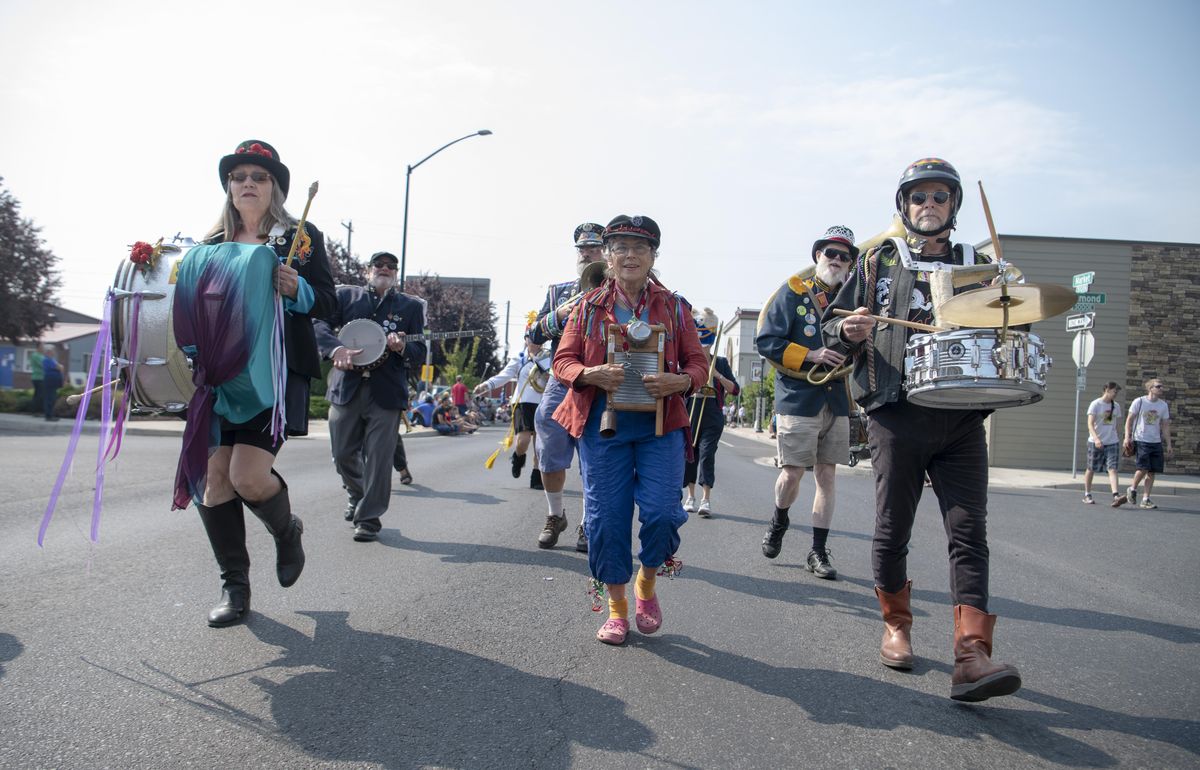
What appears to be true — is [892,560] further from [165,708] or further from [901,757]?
[165,708]

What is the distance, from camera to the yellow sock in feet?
13.1

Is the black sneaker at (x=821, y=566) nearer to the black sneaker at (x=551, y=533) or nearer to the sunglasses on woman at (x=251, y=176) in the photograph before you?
the black sneaker at (x=551, y=533)

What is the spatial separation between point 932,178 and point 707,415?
15.7ft

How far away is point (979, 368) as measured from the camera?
311 cm

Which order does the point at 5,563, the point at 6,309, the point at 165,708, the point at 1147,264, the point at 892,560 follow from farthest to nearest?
1. the point at 6,309
2. the point at 1147,264
3. the point at 5,563
4. the point at 892,560
5. the point at 165,708

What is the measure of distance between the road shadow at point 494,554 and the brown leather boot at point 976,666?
247cm

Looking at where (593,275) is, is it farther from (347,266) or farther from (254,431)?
(347,266)

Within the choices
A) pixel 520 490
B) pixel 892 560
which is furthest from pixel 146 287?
pixel 520 490

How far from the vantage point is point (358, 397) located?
6.33m

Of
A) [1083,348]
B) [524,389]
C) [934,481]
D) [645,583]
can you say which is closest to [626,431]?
[645,583]

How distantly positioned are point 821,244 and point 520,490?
17.9ft

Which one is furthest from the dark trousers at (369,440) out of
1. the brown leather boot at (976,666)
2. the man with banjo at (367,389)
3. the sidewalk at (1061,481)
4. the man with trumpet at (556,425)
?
the sidewalk at (1061,481)

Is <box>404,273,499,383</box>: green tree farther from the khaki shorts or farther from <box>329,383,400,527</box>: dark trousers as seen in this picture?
the khaki shorts

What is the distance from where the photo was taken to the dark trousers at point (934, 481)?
11.4ft
